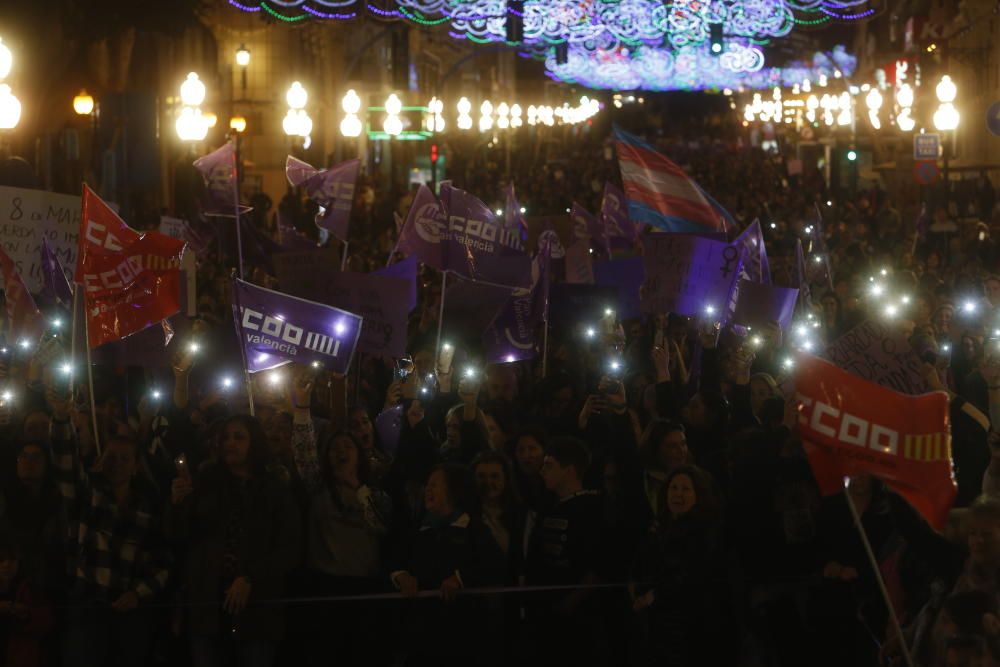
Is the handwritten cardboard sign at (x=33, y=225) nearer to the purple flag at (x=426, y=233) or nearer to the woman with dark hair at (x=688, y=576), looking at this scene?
the purple flag at (x=426, y=233)

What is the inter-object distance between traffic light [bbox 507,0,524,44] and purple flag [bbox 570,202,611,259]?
7401mm

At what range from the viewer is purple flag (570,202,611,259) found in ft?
54.0

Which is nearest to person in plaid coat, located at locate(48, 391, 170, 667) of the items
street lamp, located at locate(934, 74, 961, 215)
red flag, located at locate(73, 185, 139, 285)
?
red flag, located at locate(73, 185, 139, 285)

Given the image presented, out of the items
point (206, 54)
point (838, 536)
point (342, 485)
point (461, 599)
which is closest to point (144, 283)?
point (342, 485)

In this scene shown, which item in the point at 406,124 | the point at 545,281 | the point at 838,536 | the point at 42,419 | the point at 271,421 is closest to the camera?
the point at 838,536

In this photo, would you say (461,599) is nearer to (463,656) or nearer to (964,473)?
(463,656)

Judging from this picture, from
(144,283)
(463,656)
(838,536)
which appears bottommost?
(463,656)

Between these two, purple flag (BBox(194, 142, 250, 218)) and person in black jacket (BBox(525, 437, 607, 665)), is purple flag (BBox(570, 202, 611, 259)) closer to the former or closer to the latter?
purple flag (BBox(194, 142, 250, 218))

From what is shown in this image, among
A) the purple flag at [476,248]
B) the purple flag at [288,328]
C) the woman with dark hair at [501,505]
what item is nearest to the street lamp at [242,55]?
the purple flag at [476,248]

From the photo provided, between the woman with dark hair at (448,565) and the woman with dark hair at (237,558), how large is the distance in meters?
0.56

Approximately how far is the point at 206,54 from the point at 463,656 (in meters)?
31.6

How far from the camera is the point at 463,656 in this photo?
7246mm

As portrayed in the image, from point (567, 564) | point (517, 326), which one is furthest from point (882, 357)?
point (517, 326)

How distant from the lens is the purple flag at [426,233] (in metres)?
12.0
